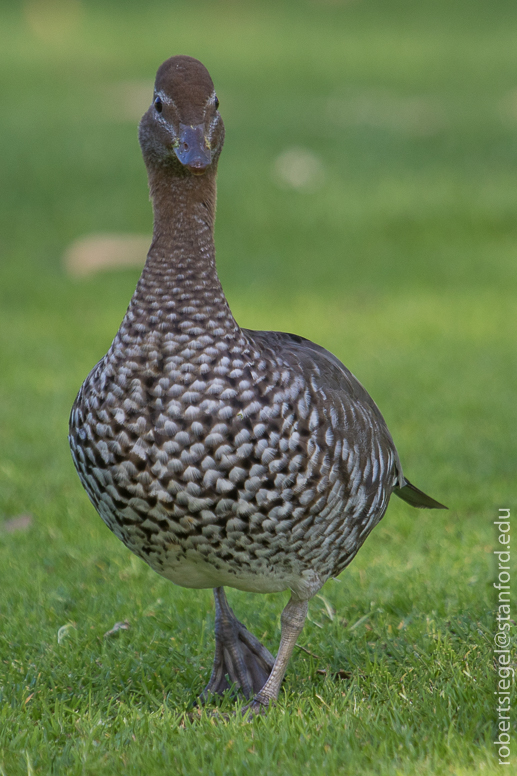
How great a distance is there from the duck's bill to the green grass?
1723 mm

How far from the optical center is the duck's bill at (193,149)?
3018mm

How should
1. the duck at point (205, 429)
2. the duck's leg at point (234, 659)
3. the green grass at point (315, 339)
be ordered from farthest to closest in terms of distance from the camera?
the duck's leg at point (234, 659), the green grass at point (315, 339), the duck at point (205, 429)

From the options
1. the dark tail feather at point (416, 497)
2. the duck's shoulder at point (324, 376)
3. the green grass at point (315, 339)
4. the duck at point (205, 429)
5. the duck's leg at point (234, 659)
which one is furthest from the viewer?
the dark tail feather at point (416, 497)

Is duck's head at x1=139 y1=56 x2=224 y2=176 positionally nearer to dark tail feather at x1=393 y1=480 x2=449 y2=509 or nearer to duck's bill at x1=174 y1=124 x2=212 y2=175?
duck's bill at x1=174 y1=124 x2=212 y2=175

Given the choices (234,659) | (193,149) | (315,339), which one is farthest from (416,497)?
(315,339)

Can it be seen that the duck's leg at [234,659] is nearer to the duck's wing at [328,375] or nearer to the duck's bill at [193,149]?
the duck's wing at [328,375]

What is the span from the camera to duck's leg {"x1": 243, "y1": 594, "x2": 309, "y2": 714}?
3.29 meters

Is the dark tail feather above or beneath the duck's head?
beneath

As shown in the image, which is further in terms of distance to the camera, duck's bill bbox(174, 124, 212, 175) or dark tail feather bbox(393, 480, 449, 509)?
dark tail feather bbox(393, 480, 449, 509)

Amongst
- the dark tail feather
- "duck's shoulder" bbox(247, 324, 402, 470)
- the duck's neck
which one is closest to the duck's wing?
"duck's shoulder" bbox(247, 324, 402, 470)

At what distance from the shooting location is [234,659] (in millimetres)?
3545

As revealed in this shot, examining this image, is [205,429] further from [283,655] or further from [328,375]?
[283,655]

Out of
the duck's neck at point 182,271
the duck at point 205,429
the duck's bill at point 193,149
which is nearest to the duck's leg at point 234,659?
the duck at point 205,429

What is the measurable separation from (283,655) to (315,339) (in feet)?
15.9
